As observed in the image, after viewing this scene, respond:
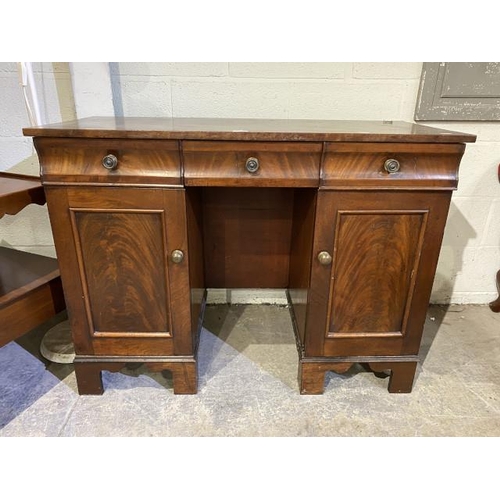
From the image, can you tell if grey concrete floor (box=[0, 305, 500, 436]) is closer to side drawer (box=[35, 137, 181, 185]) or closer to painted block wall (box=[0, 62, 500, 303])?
side drawer (box=[35, 137, 181, 185])

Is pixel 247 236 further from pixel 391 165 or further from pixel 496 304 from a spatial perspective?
pixel 496 304

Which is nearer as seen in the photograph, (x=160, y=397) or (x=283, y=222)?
(x=160, y=397)

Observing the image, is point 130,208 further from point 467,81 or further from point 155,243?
point 467,81

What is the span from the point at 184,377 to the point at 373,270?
70 centimetres

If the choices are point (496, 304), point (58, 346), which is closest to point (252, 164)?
point (58, 346)

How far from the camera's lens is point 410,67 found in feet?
4.79

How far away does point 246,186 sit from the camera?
101cm

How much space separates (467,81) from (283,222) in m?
0.90

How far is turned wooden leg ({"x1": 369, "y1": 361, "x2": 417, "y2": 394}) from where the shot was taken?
123cm

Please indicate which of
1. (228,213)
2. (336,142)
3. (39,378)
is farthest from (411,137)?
(39,378)

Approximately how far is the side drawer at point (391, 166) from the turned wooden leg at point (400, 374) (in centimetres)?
59

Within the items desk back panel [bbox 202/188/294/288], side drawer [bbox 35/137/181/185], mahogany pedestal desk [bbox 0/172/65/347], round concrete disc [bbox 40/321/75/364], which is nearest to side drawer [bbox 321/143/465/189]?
side drawer [bbox 35/137/181/185]

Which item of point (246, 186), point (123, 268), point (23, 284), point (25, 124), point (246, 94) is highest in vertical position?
point (246, 94)

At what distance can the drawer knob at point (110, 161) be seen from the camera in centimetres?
97
